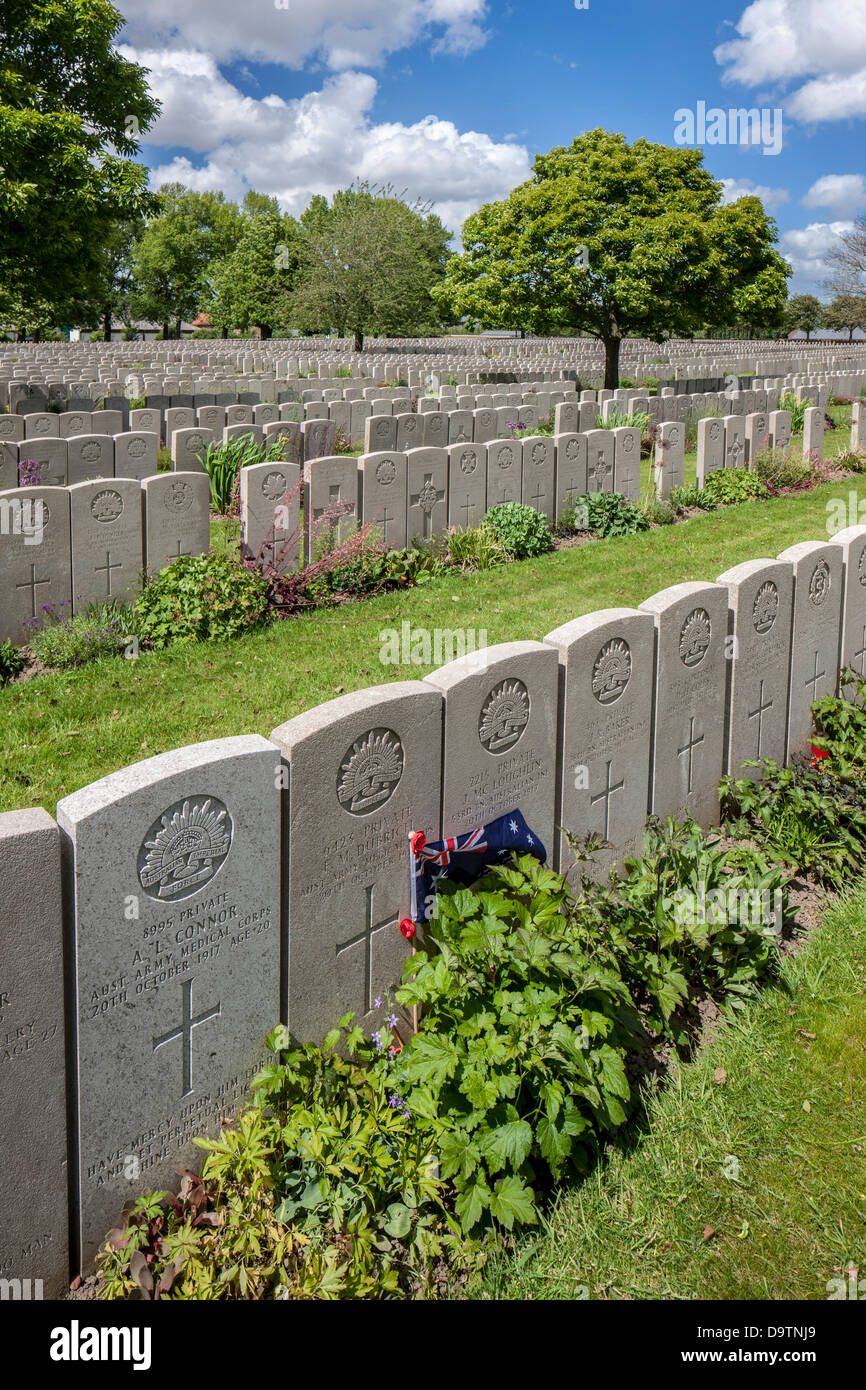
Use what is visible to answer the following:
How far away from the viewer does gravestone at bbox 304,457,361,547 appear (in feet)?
30.4

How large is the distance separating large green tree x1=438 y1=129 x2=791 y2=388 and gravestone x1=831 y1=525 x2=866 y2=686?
23.8 meters

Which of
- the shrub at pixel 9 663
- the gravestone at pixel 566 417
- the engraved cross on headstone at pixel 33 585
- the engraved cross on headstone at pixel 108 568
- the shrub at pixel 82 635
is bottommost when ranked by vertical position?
the shrub at pixel 9 663

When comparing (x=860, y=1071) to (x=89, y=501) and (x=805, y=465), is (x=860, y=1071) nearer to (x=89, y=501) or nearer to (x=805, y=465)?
(x=89, y=501)

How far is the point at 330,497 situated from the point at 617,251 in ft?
74.6

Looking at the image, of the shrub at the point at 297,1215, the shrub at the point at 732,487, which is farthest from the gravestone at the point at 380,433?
the shrub at the point at 297,1215

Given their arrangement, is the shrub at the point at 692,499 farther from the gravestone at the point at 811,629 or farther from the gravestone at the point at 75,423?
the gravestone at the point at 75,423

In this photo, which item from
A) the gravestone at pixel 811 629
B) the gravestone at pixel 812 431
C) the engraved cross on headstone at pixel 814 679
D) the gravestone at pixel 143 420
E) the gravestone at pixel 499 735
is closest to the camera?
the gravestone at pixel 499 735

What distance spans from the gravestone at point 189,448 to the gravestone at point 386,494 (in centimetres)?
314

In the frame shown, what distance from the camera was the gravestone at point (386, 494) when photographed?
9.86 m

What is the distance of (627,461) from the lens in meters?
13.5

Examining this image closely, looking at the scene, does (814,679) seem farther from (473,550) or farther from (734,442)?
(734,442)

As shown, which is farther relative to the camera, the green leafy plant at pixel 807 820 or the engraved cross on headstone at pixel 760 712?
the engraved cross on headstone at pixel 760 712

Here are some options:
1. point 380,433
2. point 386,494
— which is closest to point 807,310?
point 380,433

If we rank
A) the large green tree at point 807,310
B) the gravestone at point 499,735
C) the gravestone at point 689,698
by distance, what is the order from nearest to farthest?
the gravestone at point 499,735 → the gravestone at point 689,698 → the large green tree at point 807,310
